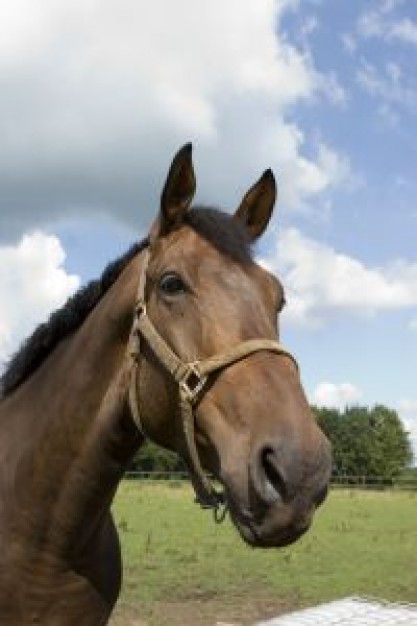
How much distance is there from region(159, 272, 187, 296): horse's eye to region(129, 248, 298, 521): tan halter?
167 millimetres

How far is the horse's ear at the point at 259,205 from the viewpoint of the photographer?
4270 mm


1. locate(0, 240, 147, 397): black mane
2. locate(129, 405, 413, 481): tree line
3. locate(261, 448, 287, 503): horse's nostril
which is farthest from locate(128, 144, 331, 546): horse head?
locate(129, 405, 413, 481): tree line

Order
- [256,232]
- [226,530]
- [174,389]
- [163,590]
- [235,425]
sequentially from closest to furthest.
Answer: [235,425]
[174,389]
[256,232]
[163,590]
[226,530]

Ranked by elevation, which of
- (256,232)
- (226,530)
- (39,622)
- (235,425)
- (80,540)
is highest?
(226,530)

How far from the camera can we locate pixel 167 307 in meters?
3.62

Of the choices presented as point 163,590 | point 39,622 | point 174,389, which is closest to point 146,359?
point 174,389

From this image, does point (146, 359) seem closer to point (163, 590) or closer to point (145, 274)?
point (145, 274)

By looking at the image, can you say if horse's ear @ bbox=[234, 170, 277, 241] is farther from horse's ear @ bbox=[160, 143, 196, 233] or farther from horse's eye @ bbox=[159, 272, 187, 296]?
horse's eye @ bbox=[159, 272, 187, 296]

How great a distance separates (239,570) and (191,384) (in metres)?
11.8

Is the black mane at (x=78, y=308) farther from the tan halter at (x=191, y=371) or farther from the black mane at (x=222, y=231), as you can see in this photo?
the tan halter at (x=191, y=371)

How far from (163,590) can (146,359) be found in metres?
9.49

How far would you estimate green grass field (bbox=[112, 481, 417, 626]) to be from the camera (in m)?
11.4

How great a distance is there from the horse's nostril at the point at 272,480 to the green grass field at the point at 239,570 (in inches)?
305

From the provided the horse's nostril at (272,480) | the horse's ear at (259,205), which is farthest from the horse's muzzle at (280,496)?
the horse's ear at (259,205)
